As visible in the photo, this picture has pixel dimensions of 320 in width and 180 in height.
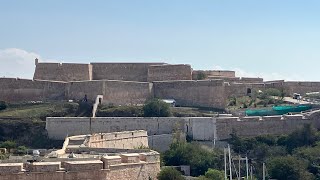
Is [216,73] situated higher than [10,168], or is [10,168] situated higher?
[216,73]

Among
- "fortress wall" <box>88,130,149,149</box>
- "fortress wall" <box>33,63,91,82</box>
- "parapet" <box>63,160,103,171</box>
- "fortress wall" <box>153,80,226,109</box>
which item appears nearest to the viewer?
"parapet" <box>63,160,103,171</box>

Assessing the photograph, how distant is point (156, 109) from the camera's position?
38.3 m

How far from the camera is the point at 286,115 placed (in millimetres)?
38406

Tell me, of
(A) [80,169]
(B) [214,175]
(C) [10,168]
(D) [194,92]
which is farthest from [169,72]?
(C) [10,168]

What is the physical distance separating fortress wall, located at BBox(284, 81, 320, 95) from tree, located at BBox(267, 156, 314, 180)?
16.8 m

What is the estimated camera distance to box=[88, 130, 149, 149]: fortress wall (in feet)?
92.7

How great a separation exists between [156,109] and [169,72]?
7.37 meters

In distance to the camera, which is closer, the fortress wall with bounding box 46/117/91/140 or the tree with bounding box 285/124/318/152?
the tree with bounding box 285/124/318/152

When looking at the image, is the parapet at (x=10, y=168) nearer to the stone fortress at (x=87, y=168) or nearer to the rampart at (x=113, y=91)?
the stone fortress at (x=87, y=168)

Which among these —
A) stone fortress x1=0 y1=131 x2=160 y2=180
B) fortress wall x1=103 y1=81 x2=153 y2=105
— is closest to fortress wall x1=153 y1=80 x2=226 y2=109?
fortress wall x1=103 y1=81 x2=153 y2=105

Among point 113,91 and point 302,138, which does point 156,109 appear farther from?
point 302,138

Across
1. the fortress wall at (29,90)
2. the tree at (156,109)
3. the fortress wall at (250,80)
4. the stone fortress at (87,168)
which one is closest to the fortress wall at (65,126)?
the tree at (156,109)

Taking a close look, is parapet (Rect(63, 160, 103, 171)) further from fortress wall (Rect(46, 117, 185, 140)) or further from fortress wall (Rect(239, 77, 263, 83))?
fortress wall (Rect(239, 77, 263, 83))

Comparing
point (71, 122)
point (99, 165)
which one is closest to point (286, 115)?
point (71, 122)
